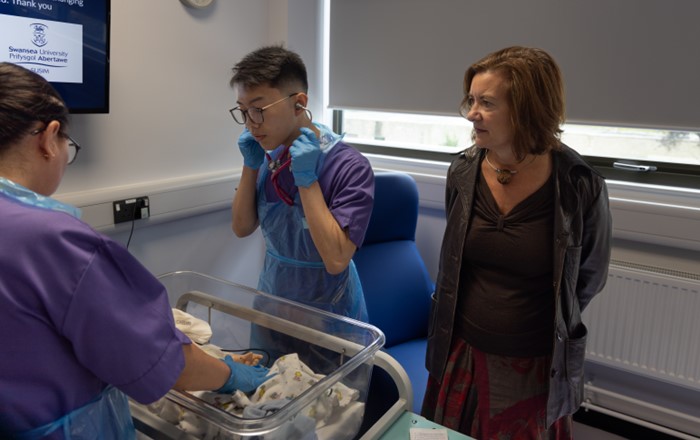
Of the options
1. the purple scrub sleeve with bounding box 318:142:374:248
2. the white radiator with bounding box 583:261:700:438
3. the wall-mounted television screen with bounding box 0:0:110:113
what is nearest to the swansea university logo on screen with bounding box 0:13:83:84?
the wall-mounted television screen with bounding box 0:0:110:113

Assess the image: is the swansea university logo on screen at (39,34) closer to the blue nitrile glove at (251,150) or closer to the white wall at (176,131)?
the white wall at (176,131)

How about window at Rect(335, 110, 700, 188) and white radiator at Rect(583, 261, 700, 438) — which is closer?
white radiator at Rect(583, 261, 700, 438)

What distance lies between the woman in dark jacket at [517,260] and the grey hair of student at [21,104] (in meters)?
0.97

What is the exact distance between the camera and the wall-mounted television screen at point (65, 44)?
1587 mm

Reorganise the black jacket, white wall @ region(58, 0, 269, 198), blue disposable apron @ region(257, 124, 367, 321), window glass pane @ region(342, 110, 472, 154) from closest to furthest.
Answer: the black jacket, blue disposable apron @ region(257, 124, 367, 321), white wall @ region(58, 0, 269, 198), window glass pane @ region(342, 110, 472, 154)

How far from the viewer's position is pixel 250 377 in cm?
103

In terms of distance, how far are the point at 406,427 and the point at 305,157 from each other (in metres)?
0.68

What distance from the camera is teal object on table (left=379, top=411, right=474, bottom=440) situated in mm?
1089

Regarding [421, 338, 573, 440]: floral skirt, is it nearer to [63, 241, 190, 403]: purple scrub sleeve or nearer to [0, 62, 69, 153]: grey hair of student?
[63, 241, 190, 403]: purple scrub sleeve

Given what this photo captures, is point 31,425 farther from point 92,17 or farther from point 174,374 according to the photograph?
point 92,17

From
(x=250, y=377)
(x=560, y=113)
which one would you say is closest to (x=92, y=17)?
(x=250, y=377)

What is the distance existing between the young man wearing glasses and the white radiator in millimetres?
1130

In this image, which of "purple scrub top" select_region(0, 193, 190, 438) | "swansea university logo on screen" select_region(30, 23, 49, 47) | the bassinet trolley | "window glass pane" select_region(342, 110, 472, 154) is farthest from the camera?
"window glass pane" select_region(342, 110, 472, 154)

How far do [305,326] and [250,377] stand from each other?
0.27m
